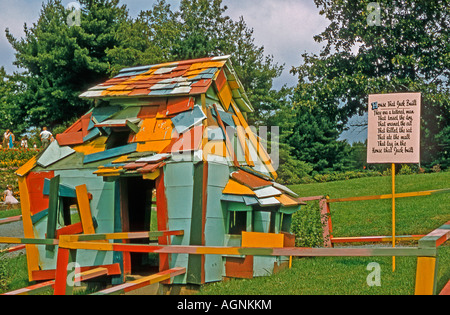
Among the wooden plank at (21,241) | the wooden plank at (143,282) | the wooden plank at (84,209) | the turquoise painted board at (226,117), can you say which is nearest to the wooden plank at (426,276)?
the wooden plank at (143,282)

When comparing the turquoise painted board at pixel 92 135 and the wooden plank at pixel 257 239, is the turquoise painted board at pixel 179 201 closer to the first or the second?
the wooden plank at pixel 257 239

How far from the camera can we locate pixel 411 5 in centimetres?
2439

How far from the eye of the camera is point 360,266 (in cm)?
841

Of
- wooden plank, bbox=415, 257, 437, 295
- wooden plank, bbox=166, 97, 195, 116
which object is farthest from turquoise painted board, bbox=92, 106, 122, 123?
wooden plank, bbox=415, 257, 437, 295

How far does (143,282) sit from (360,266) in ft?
13.4

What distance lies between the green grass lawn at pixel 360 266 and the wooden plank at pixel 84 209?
2.26m

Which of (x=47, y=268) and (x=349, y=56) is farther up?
(x=349, y=56)

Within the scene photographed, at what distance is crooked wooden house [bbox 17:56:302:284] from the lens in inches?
299

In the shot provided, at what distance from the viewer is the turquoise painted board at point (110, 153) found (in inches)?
322

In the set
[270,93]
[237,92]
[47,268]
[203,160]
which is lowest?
[47,268]

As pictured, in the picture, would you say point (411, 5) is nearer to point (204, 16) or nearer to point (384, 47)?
point (384, 47)

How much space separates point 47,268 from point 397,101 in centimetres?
649
